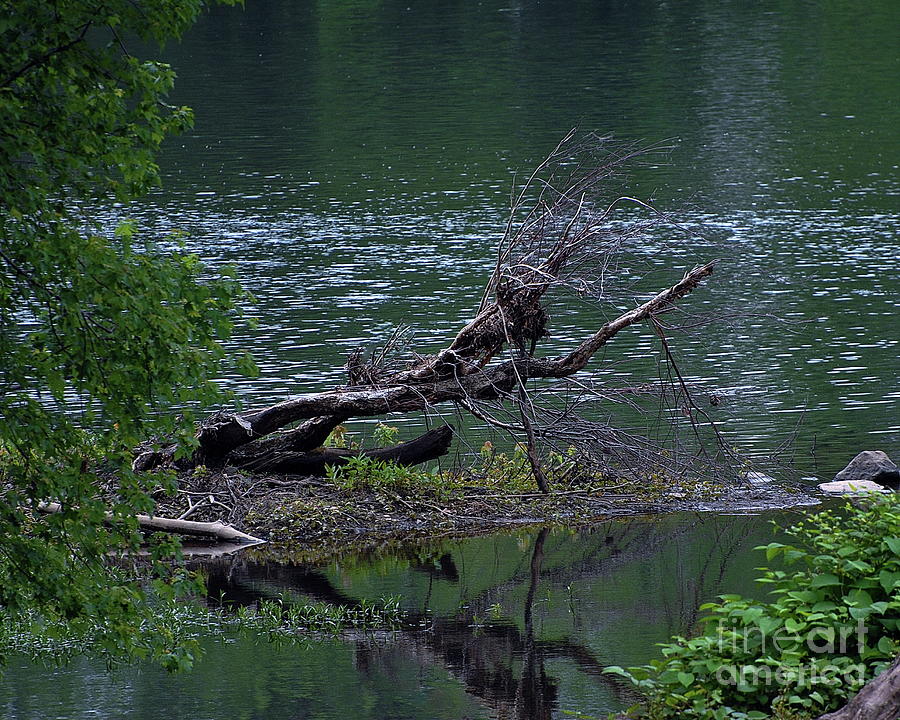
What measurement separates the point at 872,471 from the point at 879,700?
8689mm

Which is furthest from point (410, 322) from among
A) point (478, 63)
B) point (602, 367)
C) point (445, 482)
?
point (478, 63)

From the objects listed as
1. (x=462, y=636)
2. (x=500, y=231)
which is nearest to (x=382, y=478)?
(x=462, y=636)

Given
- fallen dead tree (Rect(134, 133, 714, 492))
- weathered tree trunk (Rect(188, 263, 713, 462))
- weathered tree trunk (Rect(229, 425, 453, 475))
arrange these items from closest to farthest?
fallen dead tree (Rect(134, 133, 714, 492)) → weathered tree trunk (Rect(188, 263, 713, 462)) → weathered tree trunk (Rect(229, 425, 453, 475))

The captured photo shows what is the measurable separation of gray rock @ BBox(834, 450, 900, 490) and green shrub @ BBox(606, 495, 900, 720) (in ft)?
23.1

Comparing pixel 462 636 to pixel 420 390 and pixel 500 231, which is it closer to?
pixel 420 390

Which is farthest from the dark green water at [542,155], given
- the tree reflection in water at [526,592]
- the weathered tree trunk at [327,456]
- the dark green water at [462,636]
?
the dark green water at [462,636]

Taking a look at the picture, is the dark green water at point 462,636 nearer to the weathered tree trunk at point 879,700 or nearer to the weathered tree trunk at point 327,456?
the weathered tree trunk at point 327,456

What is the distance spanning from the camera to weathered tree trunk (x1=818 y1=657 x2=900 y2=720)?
7.45 meters

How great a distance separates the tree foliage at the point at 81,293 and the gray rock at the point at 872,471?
1004cm

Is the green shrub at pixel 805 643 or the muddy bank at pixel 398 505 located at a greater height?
the green shrub at pixel 805 643

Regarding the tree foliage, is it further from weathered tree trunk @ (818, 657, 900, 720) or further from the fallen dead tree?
the fallen dead tree

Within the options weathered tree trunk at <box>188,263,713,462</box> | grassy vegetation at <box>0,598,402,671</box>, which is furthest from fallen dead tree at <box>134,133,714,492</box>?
grassy vegetation at <box>0,598,402,671</box>

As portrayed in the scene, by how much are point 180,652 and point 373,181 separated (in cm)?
3231

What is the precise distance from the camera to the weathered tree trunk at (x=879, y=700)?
293 inches
